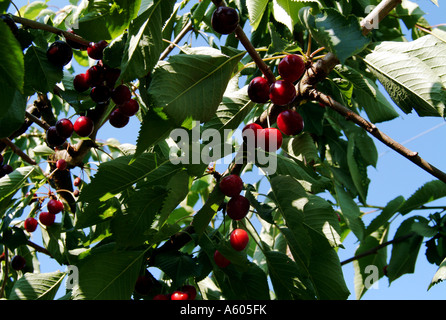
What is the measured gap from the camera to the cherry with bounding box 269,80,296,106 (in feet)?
4.03

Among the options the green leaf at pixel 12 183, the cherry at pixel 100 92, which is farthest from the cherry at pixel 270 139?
the green leaf at pixel 12 183

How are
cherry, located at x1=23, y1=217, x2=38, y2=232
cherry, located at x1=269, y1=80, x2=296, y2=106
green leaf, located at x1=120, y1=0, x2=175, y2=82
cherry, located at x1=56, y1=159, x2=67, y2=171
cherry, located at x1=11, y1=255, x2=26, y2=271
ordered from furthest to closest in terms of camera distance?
cherry, located at x1=11, y1=255, x2=26, y2=271
cherry, located at x1=23, y1=217, x2=38, y2=232
cherry, located at x1=56, y1=159, x2=67, y2=171
cherry, located at x1=269, y1=80, x2=296, y2=106
green leaf, located at x1=120, y1=0, x2=175, y2=82

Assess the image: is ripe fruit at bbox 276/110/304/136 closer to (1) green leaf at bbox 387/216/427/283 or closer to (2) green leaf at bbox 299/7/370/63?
(2) green leaf at bbox 299/7/370/63

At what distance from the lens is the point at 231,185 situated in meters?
1.34

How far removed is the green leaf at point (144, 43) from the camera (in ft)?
3.50

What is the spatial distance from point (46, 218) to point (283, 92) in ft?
5.22

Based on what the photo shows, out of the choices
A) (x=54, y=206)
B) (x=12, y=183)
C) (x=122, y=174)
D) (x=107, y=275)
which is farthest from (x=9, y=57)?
(x=54, y=206)

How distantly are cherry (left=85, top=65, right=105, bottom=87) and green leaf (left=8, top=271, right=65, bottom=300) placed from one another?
894 millimetres

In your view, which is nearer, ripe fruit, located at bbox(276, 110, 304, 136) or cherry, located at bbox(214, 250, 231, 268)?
ripe fruit, located at bbox(276, 110, 304, 136)

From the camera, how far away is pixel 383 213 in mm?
2078

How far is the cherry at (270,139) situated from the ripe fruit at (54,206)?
1398mm

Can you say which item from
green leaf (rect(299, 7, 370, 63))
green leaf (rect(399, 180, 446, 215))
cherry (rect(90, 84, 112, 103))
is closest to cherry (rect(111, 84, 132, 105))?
cherry (rect(90, 84, 112, 103))

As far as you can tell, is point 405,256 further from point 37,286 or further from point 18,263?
point 18,263

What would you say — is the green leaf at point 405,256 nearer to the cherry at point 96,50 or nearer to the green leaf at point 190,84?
the green leaf at point 190,84
